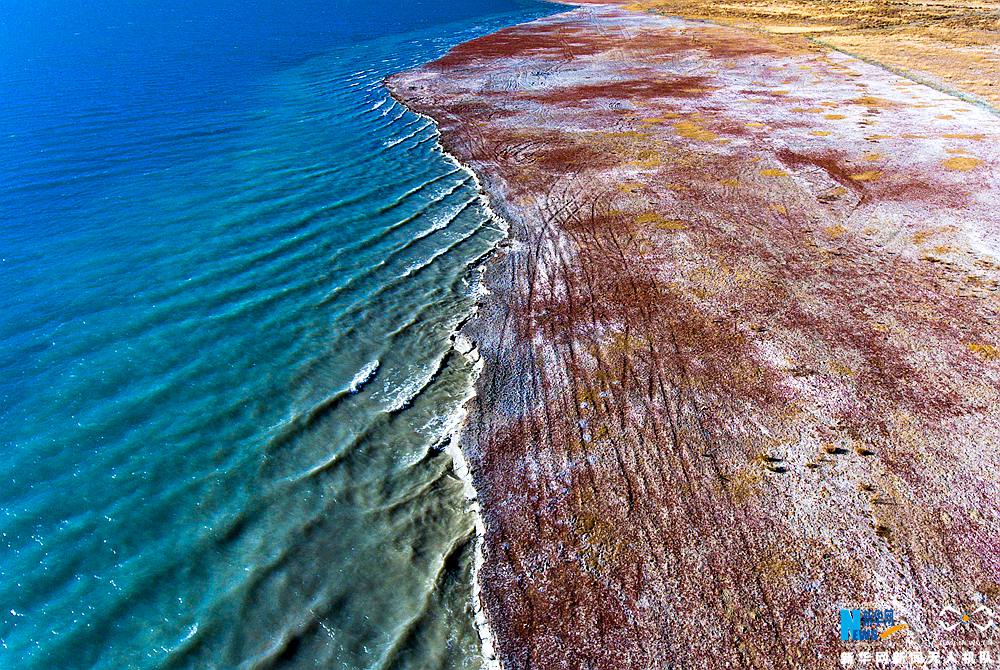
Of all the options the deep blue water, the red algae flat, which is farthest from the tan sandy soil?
the deep blue water

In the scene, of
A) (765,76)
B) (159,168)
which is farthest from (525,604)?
(765,76)

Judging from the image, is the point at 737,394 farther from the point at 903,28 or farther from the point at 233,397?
the point at 903,28

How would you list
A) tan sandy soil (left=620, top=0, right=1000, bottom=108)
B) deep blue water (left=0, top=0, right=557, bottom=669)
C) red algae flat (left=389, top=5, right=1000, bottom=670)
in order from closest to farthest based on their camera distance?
red algae flat (left=389, top=5, right=1000, bottom=670)
deep blue water (left=0, top=0, right=557, bottom=669)
tan sandy soil (left=620, top=0, right=1000, bottom=108)

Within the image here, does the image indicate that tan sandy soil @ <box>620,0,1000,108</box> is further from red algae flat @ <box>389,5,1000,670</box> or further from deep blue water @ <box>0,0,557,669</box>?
deep blue water @ <box>0,0,557,669</box>

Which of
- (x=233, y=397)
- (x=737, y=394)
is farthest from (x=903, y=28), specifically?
(x=233, y=397)

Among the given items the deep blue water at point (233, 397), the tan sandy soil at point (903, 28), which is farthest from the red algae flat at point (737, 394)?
the tan sandy soil at point (903, 28)

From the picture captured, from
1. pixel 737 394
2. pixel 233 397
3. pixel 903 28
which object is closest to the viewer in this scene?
pixel 737 394
